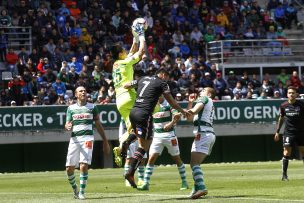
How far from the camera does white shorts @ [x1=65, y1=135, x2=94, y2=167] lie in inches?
704

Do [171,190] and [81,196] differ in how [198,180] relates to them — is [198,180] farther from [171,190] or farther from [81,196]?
[171,190]

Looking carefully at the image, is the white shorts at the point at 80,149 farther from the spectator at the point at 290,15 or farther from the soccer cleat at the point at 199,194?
the spectator at the point at 290,15

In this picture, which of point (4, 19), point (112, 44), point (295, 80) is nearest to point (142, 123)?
point (4, 19)

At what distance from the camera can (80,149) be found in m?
18.0

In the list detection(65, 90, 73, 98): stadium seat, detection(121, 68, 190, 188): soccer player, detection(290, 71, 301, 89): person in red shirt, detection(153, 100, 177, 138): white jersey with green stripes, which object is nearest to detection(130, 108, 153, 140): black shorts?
detection(121, 68, 190, 188): soccer player

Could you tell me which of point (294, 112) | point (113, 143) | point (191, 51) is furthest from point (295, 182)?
point (191, 51)

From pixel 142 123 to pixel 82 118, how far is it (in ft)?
3.84

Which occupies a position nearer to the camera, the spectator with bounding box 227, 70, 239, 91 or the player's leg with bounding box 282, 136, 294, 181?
the player's leg with bounding box 282, 136, 294, 181

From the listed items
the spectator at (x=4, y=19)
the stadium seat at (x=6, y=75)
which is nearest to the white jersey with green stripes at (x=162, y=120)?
the stadium seat at (x=6, y=75)

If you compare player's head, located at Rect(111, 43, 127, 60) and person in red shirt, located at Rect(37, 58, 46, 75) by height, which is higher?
player's head, located at Rect(111, 43, 127, 60)

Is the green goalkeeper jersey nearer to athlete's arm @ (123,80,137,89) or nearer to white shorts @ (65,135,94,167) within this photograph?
athlete's arm @ (123,80,137,89)

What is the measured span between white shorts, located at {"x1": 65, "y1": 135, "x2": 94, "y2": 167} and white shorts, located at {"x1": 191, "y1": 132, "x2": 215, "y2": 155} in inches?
80.6

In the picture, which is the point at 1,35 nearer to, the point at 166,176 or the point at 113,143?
the point at 113,143

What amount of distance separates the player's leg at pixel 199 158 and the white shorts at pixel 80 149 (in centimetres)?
206
